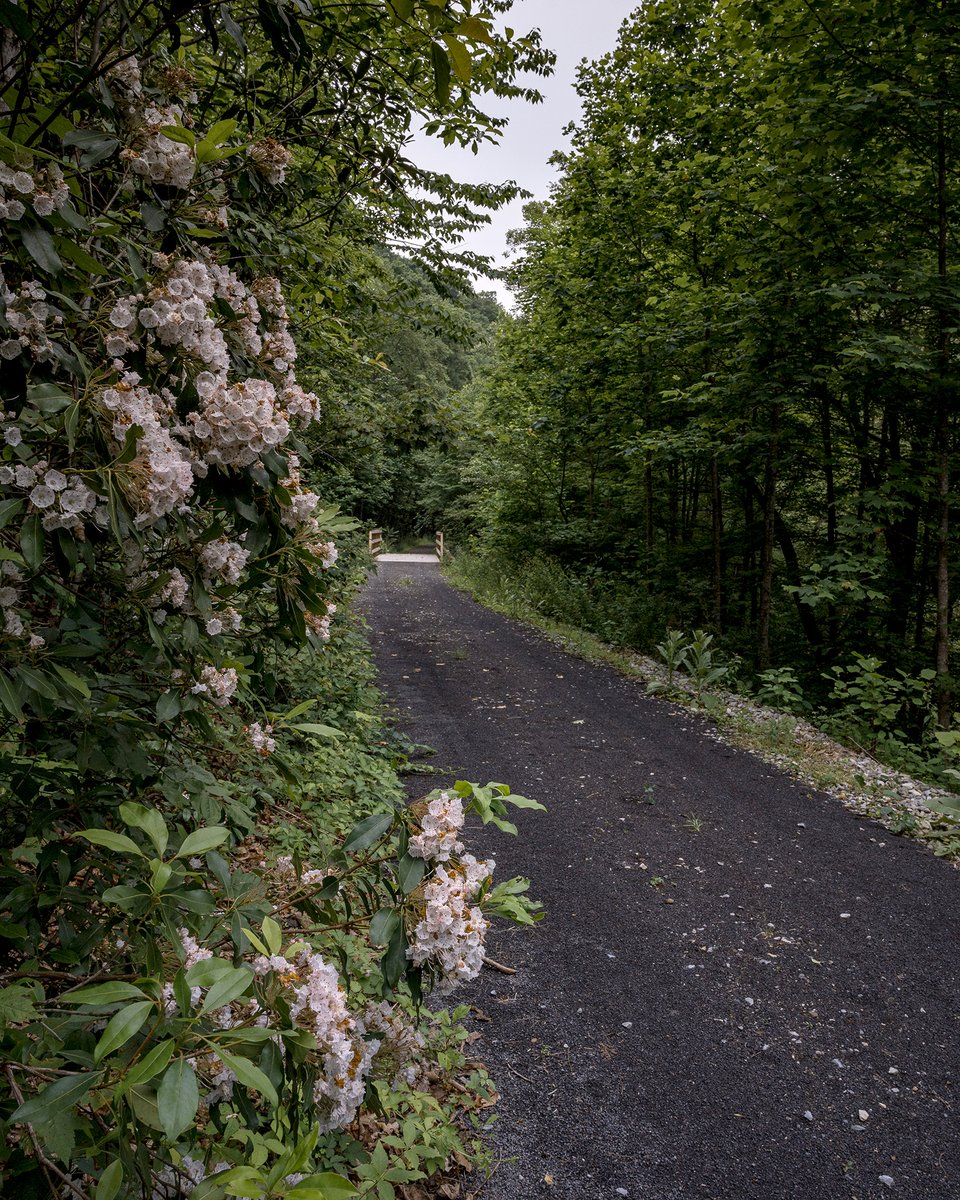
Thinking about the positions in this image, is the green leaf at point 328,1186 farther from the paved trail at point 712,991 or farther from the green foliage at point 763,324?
the green foliage at point 763,324

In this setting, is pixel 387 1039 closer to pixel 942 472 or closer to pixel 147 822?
pixel 147 822

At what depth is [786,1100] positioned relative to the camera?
8.57 ft

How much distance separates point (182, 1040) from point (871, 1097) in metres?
2.89

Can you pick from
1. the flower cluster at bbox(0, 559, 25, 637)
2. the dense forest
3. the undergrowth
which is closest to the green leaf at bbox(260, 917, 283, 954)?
the flower cluster at bbox(0, 559, 25, 637)

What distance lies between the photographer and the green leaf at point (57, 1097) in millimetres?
896

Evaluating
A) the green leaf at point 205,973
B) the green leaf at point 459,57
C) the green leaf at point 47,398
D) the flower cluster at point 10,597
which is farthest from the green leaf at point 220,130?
the green leaf at point 205,973

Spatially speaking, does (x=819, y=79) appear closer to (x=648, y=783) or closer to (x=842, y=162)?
(x=842, y=162)

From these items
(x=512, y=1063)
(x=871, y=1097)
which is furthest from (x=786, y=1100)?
(x=512, y=1063)

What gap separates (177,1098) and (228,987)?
135mm

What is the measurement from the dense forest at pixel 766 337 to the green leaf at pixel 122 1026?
5043 mm

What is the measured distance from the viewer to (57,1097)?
93 cm

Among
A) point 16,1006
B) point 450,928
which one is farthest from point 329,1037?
point 16,1006

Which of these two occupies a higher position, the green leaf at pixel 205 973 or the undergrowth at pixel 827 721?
the green leaf at pixel 205 973

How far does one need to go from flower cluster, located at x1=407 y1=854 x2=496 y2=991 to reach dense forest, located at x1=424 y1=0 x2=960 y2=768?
15.2ft
